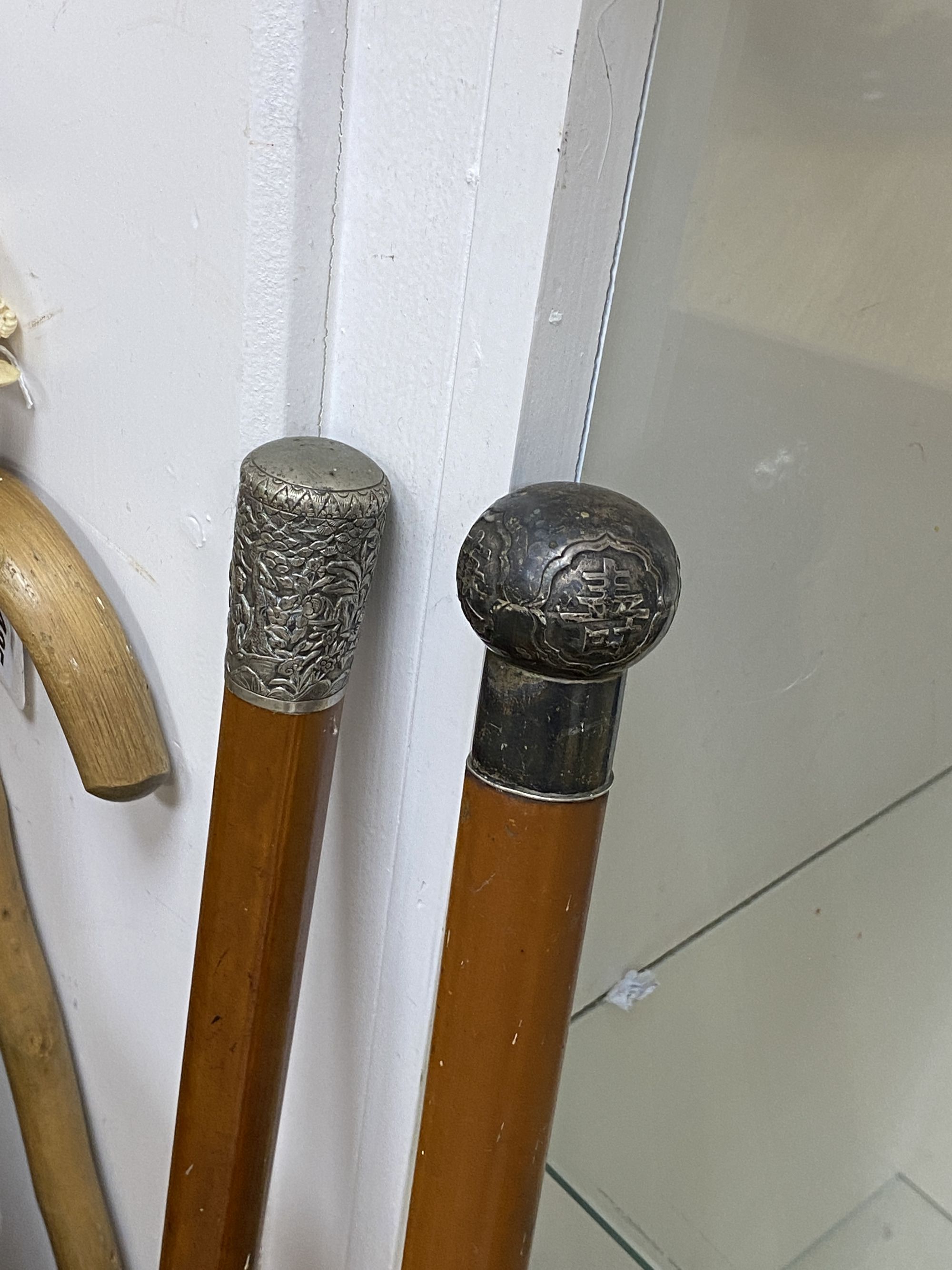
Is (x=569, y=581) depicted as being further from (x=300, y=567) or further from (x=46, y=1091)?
(x=46, y=1091)

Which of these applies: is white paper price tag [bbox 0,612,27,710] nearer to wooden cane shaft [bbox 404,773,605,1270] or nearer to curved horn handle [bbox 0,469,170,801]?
curved horn handle [bbox 0,469,170,801]

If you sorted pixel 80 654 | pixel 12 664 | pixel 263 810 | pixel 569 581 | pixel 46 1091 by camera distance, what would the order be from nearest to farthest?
pixel 569 581 → pixel 263 810 → pixel 80 654 → pixel 12 664 → pixel 46 1091

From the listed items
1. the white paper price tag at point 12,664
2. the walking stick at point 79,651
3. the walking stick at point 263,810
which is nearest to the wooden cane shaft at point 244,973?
the walking stick at point 263,810

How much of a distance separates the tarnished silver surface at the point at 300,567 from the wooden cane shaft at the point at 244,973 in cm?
1

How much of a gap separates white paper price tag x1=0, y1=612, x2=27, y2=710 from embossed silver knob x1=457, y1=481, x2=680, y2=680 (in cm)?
37

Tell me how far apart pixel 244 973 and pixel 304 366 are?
24cm

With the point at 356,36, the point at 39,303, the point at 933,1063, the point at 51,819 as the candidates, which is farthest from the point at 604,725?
Answer: the point at 933,1063

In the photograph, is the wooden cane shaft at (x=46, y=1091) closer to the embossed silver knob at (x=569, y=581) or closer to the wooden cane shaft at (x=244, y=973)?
the wooden cane shaft at (x=244, y=973)

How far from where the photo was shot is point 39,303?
1.82 ft

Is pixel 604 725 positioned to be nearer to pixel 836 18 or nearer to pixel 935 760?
pixel 836 18

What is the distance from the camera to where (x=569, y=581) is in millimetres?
337

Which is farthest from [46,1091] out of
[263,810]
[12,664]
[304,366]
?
[304,366]

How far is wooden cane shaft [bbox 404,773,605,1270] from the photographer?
1.26 ft

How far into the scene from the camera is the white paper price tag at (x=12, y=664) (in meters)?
0.64
